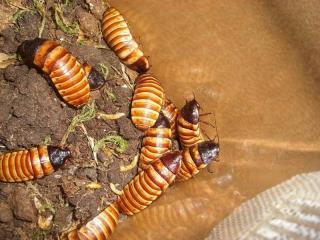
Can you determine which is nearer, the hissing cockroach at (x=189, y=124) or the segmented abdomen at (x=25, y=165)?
the segmented abdomen at (x=25, y=165)

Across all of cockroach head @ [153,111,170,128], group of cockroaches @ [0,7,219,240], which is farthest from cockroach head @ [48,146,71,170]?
cockroach head @ [153,111,170,128]

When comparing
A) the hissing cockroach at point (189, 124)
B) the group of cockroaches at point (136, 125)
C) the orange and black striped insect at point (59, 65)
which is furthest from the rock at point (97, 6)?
the hissing cockroach at point (189, 124)

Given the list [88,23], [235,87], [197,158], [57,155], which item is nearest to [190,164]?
[197,158]

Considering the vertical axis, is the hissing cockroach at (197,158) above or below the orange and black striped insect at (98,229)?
above

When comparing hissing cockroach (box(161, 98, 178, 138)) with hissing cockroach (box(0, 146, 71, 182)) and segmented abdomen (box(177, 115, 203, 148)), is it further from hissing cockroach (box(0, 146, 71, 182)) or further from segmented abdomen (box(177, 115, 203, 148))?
hissing cockroach (box(0, 146, 71, 182))

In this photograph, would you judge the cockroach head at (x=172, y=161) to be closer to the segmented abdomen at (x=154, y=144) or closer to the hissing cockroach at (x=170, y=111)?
the segmented abdomen at (x=154, y=144)

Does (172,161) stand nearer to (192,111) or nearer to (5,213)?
(192,111)

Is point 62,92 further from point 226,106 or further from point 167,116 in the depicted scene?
point 226,106
